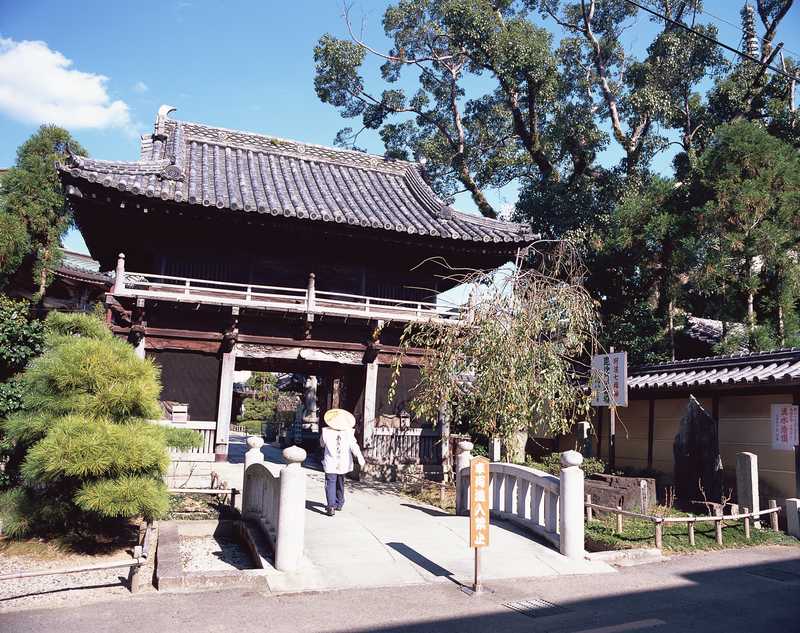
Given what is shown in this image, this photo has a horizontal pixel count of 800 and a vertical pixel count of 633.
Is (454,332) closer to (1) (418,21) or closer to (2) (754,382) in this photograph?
(2) (754,382)

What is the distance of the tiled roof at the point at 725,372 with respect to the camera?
1232cm

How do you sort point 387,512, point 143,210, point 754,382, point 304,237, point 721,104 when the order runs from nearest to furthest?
point 387,512 < point 754,382 < point 143,210 < point 304,237 < point 721,104

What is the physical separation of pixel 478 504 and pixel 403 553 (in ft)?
5.42

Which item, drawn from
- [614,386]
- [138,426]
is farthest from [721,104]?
[138,426]

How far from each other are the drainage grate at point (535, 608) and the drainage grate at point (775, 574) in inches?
139

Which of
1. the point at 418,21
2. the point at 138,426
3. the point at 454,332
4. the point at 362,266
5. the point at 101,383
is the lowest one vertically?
the point at 138,426

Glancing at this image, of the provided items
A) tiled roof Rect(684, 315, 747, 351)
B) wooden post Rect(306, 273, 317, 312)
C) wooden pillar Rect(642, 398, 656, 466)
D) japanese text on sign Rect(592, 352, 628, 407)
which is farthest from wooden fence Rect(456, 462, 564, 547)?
tiled roof Rect(684, 315, 747, 351)

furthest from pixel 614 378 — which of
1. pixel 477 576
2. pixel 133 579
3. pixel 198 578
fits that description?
pixel 133 579

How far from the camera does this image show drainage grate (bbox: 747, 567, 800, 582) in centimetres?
832

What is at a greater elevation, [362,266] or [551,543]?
[362,266]

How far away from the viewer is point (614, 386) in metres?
14.7

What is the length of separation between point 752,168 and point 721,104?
855 cm

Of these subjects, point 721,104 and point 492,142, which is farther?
point 492,142

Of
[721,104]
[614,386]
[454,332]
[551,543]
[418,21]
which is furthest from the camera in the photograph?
[418,21]
